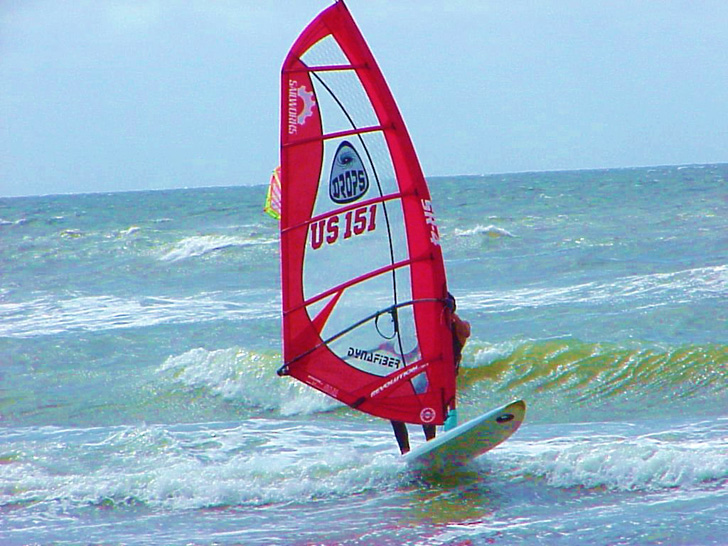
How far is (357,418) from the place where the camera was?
7.54 meters

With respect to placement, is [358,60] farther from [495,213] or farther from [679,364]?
[495,213]

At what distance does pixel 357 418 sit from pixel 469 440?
249cm

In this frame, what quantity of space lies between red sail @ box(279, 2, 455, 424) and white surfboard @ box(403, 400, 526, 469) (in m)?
0.14

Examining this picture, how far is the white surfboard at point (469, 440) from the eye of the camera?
16.4ft

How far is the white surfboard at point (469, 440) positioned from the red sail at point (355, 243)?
136 millimetres

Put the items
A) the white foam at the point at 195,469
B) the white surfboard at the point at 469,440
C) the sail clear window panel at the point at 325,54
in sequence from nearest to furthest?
the sail clear window panel at the point at 325,54 < the white surfboard at the point at 469,440 < the white foam at the point at 195,469

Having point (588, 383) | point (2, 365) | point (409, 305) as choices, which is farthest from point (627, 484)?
point (2, 365)

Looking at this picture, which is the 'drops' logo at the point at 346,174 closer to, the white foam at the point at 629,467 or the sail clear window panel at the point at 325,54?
the sail clear window panel at the point at 325,54

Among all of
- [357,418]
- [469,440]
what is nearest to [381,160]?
[469,440]

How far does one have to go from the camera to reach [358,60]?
188 inches

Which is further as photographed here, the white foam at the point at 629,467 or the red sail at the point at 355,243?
the white foam at the point at 629,467

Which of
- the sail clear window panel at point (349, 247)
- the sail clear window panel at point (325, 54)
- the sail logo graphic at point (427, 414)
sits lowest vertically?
the sail logo graphic at point (427, 414)

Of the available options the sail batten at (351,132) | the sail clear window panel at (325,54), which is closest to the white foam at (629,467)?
the sail batten at (351,132)

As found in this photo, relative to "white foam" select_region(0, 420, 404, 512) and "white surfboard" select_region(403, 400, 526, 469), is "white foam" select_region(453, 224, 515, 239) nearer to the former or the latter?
"white foam" select_region(0, 420, 404, 512)
